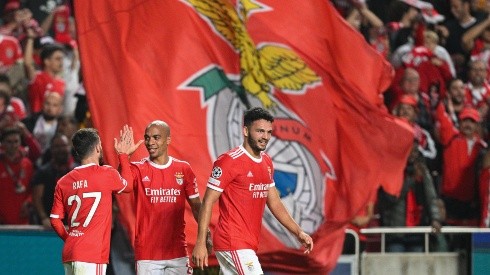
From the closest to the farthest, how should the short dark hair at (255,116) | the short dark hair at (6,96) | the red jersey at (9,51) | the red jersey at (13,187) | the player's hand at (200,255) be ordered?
the player's hand at (200,255)
the short dark hair at (255,116)
the red jersey at (13,187)
the short dark hair at (6,96)
the red jersey at (9,51)

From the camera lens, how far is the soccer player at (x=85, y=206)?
9.68 metres

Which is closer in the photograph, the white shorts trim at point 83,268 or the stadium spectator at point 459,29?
the white shorts trim at point 83,268

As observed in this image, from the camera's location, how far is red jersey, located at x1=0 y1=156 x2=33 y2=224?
13914mm

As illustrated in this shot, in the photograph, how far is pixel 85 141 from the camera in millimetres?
9664

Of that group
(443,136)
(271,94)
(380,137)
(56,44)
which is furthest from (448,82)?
(56,44)

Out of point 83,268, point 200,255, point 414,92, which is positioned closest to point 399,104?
point 414,92

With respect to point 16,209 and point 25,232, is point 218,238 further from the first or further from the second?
point 16,209

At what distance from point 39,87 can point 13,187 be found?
6.96 ft

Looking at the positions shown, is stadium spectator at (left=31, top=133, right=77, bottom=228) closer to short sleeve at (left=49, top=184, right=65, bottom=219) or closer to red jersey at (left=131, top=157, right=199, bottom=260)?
red jersey at (left=131, top=157, right=199, bottom=260)

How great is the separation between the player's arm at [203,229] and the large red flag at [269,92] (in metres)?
2.22

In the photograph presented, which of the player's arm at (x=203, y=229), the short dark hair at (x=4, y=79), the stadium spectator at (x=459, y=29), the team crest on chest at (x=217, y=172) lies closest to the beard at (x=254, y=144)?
the team crest on chest at (x=217, y=172)

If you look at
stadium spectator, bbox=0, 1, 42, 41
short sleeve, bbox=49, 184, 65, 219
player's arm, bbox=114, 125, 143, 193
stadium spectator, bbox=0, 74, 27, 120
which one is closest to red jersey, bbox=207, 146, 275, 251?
player's arm, bbox=114, 125, 143, 193

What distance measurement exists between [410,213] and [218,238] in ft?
14.7

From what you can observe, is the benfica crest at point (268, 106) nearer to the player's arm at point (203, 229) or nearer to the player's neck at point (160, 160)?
the player's neck at point (160, 160)
